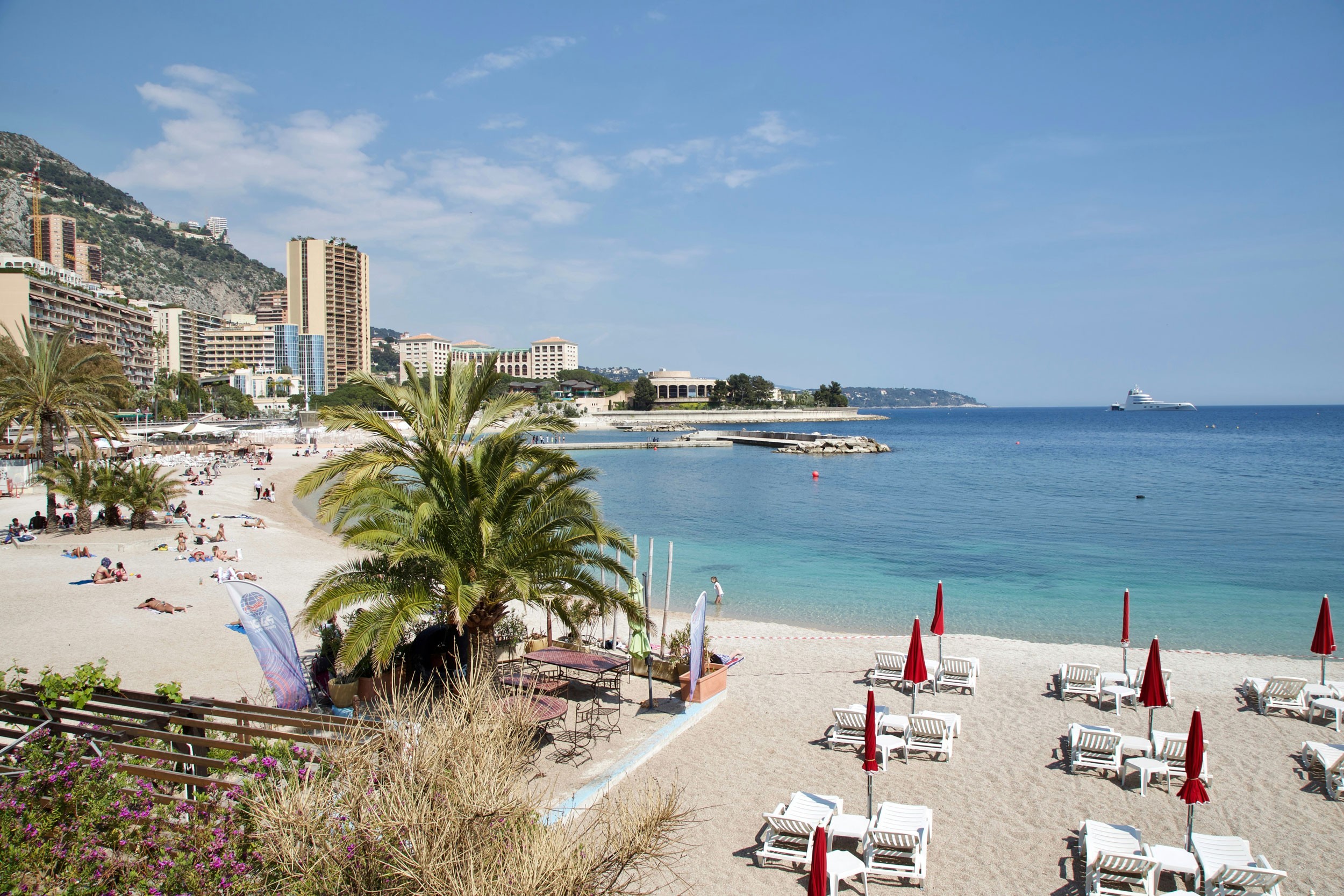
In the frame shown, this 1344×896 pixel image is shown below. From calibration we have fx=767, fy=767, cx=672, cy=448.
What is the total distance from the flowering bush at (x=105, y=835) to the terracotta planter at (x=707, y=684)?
6536 mm

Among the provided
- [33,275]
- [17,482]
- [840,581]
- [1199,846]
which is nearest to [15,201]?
[33,275]

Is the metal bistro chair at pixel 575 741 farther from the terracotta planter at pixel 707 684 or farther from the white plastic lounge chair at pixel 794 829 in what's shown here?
the white plastic lounge chair at pixel 794 829

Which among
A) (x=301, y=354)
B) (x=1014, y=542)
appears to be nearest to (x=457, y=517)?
(x=1014, y=542)

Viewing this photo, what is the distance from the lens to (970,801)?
7852mm

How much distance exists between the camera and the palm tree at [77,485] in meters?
22.3

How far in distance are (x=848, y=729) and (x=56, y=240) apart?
641ft

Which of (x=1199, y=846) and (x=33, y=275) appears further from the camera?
(x=33, y=275)

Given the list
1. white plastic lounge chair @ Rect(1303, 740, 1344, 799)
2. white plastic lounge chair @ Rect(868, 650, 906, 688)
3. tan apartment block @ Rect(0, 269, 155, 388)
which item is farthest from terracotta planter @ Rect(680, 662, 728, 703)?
tan apartment block @ Rect(0, 269, 155, 388)

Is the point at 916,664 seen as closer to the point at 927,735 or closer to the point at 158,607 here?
the point at 927,735

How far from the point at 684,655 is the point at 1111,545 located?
73.4 ft

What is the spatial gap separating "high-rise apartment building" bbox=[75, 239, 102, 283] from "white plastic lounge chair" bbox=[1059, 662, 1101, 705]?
188 meters

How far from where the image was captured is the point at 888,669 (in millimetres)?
12047

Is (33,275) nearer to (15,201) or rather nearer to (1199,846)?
(1199,846)

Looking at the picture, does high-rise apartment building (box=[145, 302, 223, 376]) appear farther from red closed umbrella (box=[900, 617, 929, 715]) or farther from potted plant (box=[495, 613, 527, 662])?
red closed umbrella (box=[900, 617, 929, 715])
